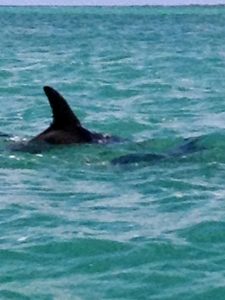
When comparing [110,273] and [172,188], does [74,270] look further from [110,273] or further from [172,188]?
[172,188]

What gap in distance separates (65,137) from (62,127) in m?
0.12

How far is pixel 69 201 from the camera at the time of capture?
10.3 m

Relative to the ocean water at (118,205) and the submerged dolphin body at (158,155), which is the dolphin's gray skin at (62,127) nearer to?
the ocean water at (118,205)

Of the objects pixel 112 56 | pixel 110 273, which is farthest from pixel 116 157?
pixel 112 56

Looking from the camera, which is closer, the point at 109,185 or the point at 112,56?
the point at 109,185

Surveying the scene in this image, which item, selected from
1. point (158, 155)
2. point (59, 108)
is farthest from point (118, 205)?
point (59, 108)

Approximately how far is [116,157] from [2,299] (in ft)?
17.5

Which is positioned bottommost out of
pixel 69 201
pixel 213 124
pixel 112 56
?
pixel 112 56

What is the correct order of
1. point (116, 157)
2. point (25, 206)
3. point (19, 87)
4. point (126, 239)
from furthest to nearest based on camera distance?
point (19, 87) → point (116, 157) → point (25, 206) → point (126, 239)

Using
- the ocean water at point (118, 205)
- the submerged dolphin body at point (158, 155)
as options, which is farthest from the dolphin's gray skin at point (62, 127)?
the submerged dolphin body at point (158, 155)

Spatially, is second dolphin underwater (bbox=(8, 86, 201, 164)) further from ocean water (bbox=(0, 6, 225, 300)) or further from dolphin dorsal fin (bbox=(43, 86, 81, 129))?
ocean water (bbox=(0, 6, 225, 300))

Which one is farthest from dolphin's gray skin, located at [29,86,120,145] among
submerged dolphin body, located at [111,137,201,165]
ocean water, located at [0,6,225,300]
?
submerged dolphin body, located at [111,137,201,165]

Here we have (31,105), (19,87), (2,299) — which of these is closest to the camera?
(2,299)

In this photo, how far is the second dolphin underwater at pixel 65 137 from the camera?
41.5 ft
